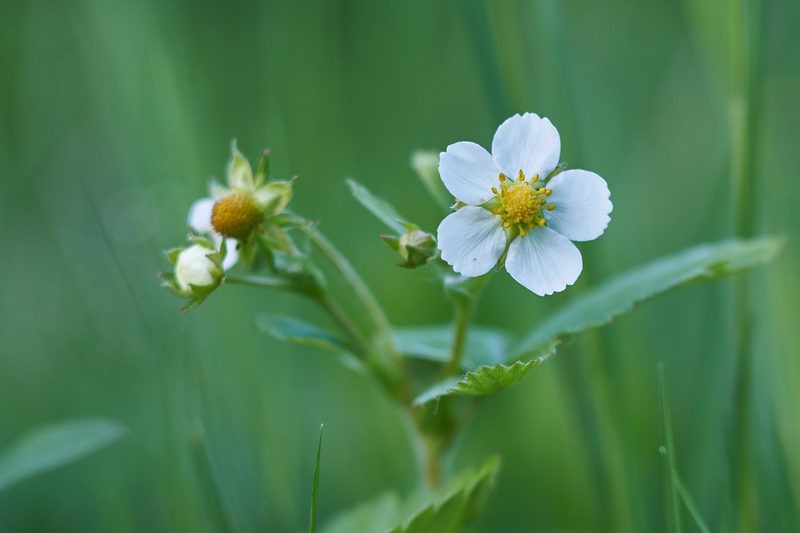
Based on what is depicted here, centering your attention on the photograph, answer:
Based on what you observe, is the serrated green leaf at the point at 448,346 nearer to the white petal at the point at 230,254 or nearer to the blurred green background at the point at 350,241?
the blurred green background at the point at 350,241

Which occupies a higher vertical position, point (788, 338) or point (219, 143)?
point (219, 143)

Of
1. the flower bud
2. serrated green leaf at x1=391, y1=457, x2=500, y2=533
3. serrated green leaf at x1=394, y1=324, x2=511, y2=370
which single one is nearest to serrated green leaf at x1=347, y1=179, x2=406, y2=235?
the flower bud

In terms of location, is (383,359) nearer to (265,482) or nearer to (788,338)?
(265,482)

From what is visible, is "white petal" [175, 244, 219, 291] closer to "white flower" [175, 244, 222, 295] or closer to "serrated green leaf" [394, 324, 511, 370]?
"white flower" [175, 244, 222, 295]

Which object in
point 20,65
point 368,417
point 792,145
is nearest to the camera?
point 368,417

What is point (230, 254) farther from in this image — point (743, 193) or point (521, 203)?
point (743, 193)

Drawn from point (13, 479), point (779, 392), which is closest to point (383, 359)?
point (13, 479)

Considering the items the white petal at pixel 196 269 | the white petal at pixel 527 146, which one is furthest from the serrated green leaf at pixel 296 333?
the white petal at pixel 527 146
